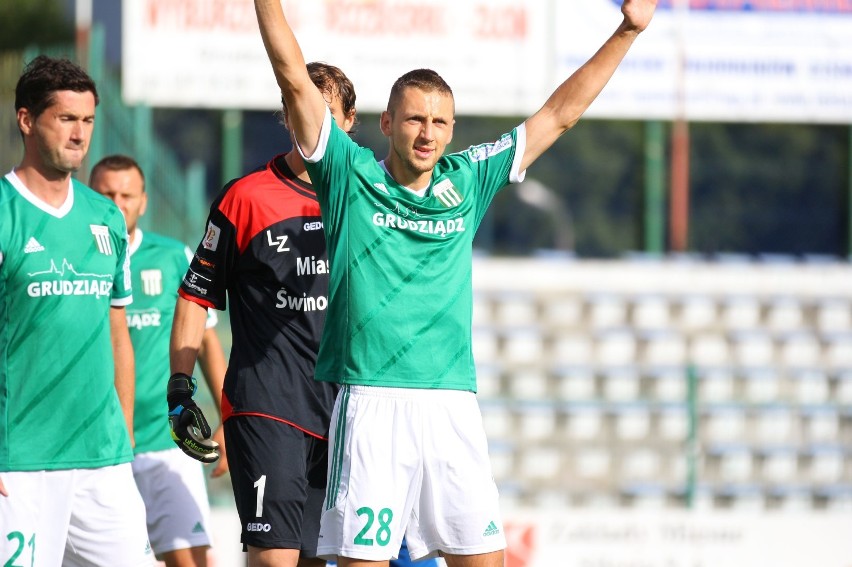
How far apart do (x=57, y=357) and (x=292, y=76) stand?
4.35ft

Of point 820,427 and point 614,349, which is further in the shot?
point 614,349

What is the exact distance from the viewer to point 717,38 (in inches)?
534

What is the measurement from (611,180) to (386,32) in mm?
21750

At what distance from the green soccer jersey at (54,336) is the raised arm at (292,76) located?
1.00 m

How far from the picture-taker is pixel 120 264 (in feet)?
15.7

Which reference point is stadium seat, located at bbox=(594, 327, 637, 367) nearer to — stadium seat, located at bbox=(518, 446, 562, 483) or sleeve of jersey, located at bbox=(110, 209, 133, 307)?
stadium seat, located at bbox=(518, 446, 562, 483)

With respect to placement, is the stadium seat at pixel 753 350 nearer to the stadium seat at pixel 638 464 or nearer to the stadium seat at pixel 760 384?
the stadium seat at pixel 760 384

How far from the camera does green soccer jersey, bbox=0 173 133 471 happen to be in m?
4.43

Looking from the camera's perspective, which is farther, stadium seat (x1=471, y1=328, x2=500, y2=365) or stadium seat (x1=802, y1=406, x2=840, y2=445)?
stadium seat (x1=471, y1=328, x2=500, y2=365)

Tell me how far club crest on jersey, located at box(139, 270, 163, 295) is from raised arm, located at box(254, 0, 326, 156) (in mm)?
2266

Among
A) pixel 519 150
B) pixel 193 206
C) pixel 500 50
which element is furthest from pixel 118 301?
pixel 500 50

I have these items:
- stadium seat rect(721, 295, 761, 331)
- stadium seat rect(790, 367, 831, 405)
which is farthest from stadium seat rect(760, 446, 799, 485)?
stadium seat rect(721, 295, 761, 331)

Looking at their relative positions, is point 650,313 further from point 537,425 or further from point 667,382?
point 537,425

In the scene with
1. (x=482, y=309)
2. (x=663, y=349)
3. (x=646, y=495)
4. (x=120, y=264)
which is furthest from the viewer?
(x=482, y=309)
